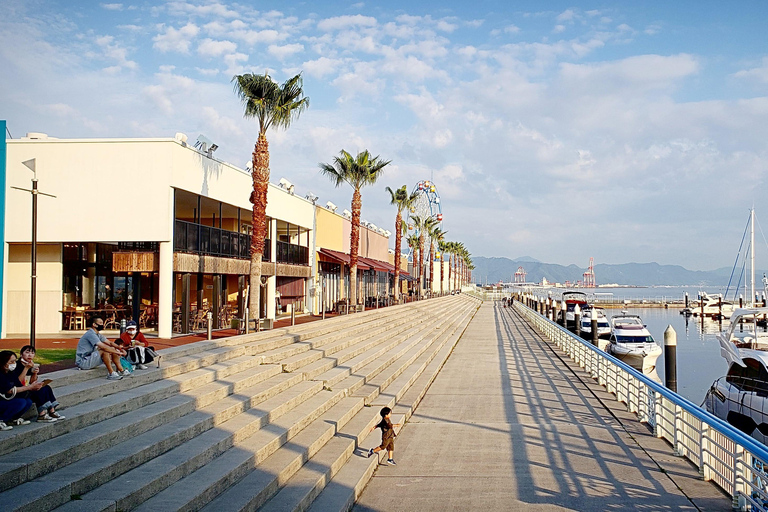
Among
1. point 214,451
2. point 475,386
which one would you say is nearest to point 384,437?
point 214,451

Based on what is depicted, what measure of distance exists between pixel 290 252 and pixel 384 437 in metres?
21.8

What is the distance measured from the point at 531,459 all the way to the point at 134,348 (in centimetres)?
639

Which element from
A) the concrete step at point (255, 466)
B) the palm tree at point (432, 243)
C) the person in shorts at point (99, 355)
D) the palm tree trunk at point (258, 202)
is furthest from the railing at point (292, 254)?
the palm tree at point (432, 243)

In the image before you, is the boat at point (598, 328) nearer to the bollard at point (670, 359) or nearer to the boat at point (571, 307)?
the boat at point (571, 307)

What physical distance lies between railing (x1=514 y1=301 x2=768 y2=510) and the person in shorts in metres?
7.95

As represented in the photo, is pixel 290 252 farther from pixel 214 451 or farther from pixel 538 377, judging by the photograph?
pixel 214 451

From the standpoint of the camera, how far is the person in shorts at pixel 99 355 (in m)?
8.88

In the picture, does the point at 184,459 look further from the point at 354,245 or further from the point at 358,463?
the point at 354,245

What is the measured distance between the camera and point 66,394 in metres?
7.67

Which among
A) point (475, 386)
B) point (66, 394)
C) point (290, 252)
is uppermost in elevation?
point (290, 252)

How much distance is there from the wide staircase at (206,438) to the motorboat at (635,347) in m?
21.8

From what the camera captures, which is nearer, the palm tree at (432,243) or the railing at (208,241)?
the railing at (208,241)

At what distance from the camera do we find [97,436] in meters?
6.82

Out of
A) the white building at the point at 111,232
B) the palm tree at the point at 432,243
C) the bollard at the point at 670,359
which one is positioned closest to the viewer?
the bollard at the point at 670,359
